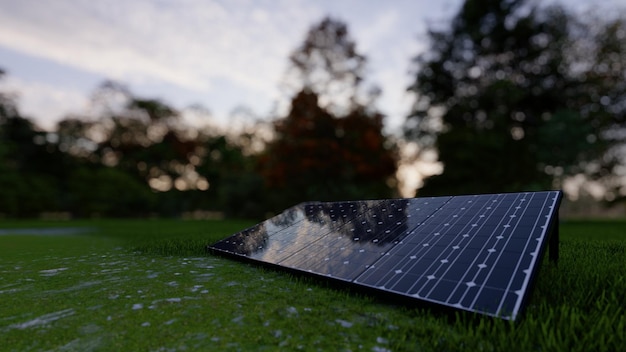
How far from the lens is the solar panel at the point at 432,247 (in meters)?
4.11

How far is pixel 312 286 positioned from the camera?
565 centimetres

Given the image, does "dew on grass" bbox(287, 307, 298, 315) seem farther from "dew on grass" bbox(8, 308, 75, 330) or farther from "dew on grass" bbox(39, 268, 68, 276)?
"dew on grass" bbox(39, 268, 68, 276)

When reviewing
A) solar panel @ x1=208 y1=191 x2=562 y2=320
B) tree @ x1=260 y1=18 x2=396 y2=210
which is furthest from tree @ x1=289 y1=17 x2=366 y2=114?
solar panel @ x1=208 y1=191 x2=562 y2=320

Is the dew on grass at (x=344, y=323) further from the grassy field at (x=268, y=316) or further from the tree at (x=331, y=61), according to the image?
the tree at (x=331, y=61)

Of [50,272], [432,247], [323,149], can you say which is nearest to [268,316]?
[432,247]

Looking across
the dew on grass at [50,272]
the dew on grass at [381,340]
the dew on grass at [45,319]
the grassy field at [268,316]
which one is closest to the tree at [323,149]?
the dew on grass at [50,272]

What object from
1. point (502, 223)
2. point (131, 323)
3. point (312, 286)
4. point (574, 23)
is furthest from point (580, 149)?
point (131, 323)

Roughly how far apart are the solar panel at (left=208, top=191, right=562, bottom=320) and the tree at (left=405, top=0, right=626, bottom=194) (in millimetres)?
22132

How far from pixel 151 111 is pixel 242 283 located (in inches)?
2085

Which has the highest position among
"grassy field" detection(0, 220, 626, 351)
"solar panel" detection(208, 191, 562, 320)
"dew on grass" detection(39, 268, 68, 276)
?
"solar panel" detection(208, 191, 562, 320)

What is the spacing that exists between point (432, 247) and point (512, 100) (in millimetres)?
27192

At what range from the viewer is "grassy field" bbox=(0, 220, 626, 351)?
3.61 meters

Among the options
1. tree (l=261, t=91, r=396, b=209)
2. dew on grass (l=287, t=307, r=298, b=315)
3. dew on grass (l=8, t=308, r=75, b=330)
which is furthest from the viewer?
tree (l=261, t=91, r=396, b=209)

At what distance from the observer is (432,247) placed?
5.43 m
